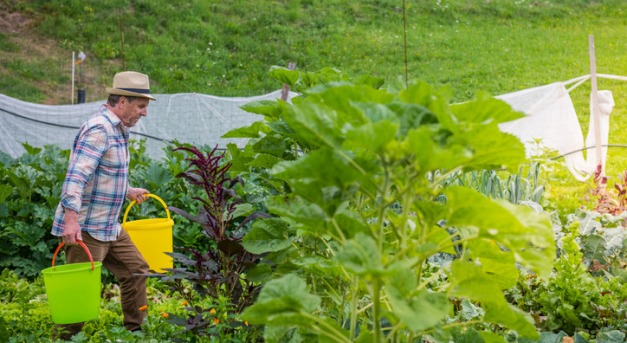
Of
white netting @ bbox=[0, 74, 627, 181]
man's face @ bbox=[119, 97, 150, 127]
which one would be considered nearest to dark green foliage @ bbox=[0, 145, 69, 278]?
man's face @ bbox=[119, 97, 150, 127]

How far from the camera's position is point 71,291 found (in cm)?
353

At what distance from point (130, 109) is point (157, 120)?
4.33 meters

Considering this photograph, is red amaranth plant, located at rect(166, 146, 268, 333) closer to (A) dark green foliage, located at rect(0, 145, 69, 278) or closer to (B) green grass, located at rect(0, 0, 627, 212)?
(A) dark green foliage, located at rect(0, 145, 69, 278)

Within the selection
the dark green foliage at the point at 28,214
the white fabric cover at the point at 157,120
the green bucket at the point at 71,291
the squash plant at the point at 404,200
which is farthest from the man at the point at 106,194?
the white fabric cover at the point at 157,120

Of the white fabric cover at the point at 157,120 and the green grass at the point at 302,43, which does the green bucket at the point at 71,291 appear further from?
the green grass at the point at 302,43

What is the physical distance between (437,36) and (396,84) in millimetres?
15790

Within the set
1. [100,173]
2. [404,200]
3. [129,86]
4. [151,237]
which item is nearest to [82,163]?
[100,173]

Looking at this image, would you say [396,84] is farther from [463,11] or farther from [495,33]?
[463,11]

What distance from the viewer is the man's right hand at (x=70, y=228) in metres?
3.66

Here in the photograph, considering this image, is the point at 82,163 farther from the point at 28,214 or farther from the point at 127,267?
the point at 28,214

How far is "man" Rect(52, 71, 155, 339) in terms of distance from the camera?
3730mm

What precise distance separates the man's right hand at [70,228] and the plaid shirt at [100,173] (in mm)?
70

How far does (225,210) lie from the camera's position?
9.37 feet

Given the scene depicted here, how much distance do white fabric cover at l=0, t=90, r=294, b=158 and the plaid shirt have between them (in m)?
3.98
